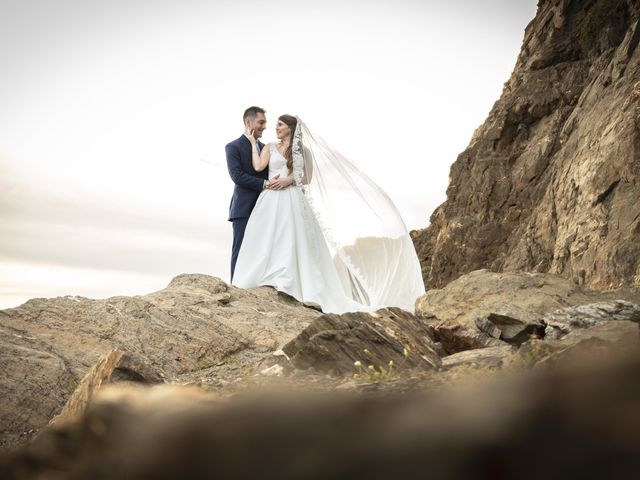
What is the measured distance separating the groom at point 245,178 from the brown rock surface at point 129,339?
2.76 m

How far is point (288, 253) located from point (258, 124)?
245 cm

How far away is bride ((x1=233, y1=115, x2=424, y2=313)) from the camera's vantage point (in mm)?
10727

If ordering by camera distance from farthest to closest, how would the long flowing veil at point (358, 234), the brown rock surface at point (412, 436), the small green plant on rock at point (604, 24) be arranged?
the small green plant on rock at point (604, 24), the long flowing veil at point (358, 234), the brown rock surface at point (412, 436)

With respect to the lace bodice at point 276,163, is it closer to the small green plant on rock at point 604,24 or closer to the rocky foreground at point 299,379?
the rocky foreground at point 299,379

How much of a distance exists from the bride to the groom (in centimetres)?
14

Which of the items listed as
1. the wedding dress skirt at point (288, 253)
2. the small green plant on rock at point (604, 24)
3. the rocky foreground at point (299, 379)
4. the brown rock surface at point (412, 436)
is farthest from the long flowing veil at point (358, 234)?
the brown rock surface at point (412, 436)

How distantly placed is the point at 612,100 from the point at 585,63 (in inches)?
164

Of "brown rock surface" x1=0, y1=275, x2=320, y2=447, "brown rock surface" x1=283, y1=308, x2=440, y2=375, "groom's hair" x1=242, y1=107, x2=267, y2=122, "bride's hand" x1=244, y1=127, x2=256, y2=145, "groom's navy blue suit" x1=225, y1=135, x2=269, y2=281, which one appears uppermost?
"groom's hair" x1=242, y1=107, x2=267, y2=122

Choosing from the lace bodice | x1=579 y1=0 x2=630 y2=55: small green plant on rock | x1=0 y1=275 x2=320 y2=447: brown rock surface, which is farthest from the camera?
x1=579 y1=0 x2=630 y2=55: small green plant on rock

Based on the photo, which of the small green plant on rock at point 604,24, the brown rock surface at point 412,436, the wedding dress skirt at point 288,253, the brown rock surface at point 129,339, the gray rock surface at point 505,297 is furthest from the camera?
the small green plant on rock at point 604,24

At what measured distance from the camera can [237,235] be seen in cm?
1156

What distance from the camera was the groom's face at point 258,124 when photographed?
1138cm

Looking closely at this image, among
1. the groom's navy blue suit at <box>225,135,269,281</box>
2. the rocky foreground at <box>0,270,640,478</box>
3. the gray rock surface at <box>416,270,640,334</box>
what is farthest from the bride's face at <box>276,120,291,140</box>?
the gray rock surface at <box>416,270,640,334</box>

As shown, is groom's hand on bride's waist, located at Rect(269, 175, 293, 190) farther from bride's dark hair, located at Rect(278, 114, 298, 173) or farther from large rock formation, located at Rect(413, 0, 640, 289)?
large rock formation, located at Rect(413, 0, 640, 289)
